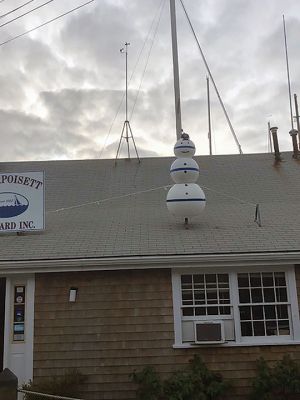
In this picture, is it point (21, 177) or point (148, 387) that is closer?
point (148, 387)

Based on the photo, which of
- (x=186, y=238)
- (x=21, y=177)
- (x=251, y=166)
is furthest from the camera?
(x=251, y=166)

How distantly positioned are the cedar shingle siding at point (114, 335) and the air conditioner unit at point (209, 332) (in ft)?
0.74

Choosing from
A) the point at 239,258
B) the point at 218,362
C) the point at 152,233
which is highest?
the point at 152,233

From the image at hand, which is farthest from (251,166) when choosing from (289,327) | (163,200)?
(289,327)

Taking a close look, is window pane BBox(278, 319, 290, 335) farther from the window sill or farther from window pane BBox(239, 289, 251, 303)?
window pane BBox(239, 289, 251, 303)

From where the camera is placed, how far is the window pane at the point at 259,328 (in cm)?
877

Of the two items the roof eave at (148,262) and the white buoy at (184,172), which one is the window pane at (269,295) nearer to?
the roof eave at (148,262)

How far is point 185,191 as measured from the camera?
427 inches

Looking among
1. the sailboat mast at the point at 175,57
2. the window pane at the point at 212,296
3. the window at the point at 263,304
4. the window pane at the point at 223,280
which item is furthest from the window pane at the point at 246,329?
the sailboat mast at the point at 175,57

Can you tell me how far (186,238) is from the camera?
31.8ft

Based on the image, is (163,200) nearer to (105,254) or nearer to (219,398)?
(105,254)

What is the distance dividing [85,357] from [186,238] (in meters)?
2.94

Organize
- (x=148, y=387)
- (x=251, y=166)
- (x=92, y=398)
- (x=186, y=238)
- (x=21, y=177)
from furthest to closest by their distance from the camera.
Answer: (x=251, y=166), (x=21, y=177), (x=186, y=238), (x=92, y=398), (x=148, y=387)

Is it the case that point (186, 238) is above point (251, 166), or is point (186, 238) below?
below
